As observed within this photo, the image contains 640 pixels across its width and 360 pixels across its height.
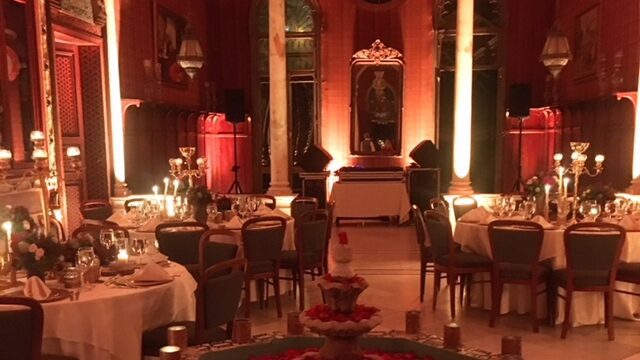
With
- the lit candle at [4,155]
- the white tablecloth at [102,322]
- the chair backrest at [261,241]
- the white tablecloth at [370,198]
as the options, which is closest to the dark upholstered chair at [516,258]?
the chair backrest at [261,241]

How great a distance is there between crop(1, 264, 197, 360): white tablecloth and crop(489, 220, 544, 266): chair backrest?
9.93 ft

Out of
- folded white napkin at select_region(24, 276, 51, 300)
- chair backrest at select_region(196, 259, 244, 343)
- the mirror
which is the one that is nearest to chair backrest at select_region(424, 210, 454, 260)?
chair backrest at select_region(196, 259, 244, 343)

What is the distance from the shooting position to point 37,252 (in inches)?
135

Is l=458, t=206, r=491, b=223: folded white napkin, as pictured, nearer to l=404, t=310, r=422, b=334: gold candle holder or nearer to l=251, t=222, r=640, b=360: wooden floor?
l=251, t=222, r=640, b=360: wooden floor

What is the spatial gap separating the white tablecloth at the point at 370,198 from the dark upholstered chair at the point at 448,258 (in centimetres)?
556

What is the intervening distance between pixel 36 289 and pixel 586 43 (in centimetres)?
1004

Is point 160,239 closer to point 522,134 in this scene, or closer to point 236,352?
point 236,352

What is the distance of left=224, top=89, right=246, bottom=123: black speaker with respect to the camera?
12.5 m

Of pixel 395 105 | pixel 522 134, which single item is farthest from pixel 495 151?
pixel 395 105

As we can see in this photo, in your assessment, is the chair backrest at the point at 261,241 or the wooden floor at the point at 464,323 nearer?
the wooden floor at the point at 464,323

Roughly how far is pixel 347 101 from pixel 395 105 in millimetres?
1084

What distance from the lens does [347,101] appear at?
13.2 m

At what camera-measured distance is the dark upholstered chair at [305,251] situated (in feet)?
19.3

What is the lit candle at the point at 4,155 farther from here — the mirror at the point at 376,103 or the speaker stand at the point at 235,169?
the mirror at the point at 376,103
